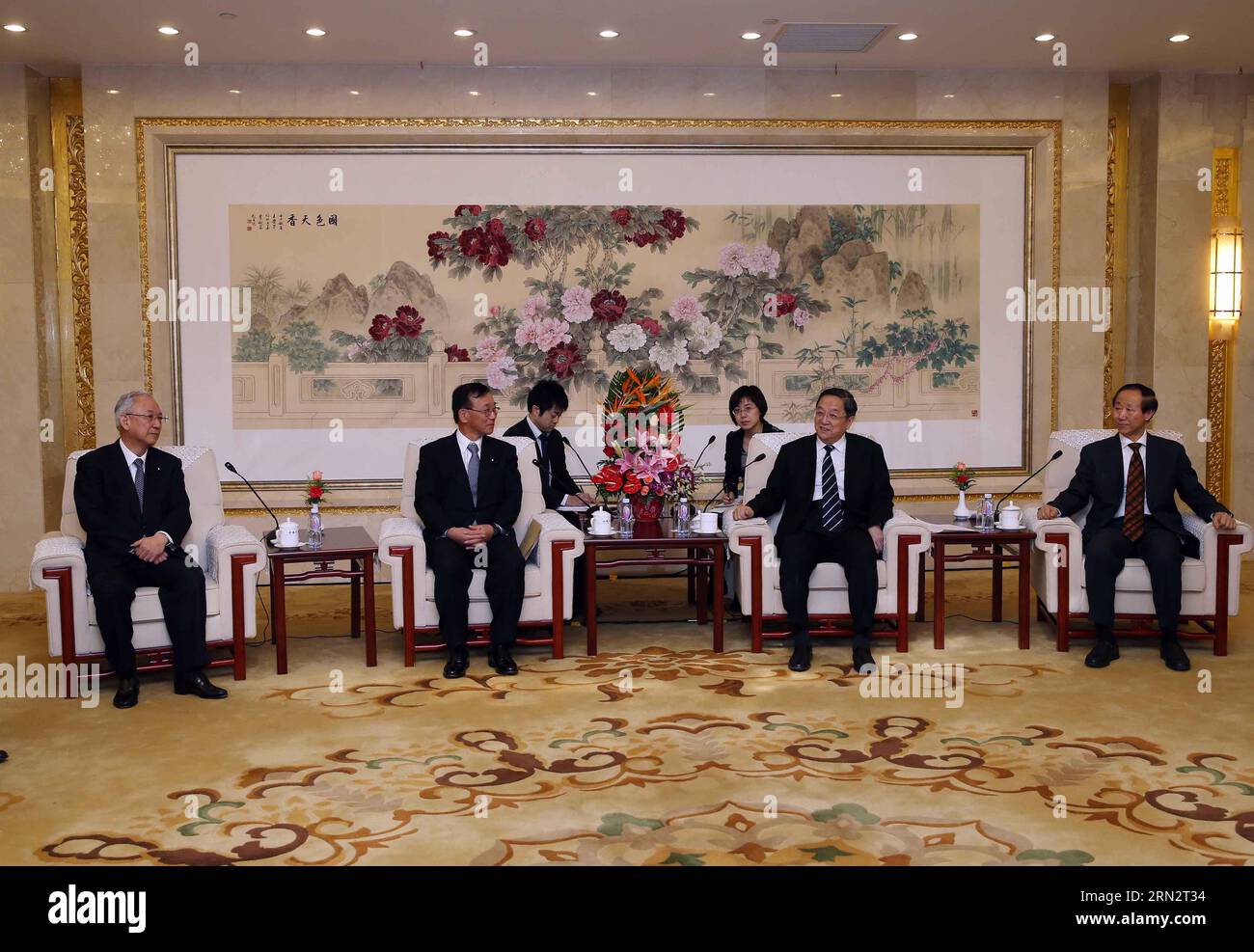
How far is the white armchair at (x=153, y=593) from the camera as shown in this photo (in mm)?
4984

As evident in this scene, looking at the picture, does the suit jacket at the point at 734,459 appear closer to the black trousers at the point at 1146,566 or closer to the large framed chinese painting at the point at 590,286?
the large framed chinese painting at the point at 590,286

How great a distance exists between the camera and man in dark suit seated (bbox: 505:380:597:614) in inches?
258

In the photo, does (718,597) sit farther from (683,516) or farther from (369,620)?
(369,620)

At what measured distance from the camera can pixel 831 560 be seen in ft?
18.5

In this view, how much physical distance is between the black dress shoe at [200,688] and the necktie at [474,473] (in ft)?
4.72

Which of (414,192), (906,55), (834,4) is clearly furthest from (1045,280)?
(414,192)

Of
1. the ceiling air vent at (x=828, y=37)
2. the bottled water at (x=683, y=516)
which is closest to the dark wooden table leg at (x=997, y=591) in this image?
the bottled water at (x=683, y=516)

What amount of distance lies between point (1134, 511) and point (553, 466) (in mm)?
3027

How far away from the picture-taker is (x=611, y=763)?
4.06 meters

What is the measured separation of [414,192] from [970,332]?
3.81 meters

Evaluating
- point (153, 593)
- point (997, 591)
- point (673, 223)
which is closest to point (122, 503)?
point (153, 593)

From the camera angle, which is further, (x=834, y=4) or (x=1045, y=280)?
(x=1045, y=280)

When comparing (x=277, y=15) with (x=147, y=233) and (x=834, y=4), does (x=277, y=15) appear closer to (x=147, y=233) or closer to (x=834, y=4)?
(x=147, y=233)

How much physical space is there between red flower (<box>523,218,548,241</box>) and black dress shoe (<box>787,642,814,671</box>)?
11.7 feet
